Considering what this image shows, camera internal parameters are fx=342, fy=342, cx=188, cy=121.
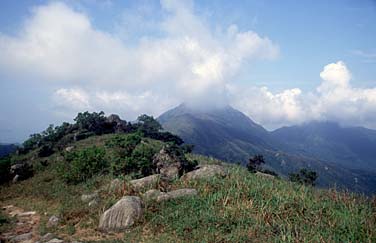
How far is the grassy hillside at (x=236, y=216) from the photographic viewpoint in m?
10.3

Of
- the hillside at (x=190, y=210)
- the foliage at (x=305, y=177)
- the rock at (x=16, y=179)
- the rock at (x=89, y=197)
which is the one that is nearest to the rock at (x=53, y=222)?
the hillside at (x=190, y=210)

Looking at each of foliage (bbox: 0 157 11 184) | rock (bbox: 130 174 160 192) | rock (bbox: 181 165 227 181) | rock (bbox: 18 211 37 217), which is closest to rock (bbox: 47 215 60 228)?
rock (bbox: 18 211 37 217)

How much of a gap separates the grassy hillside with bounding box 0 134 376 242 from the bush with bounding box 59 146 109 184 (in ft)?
16.8

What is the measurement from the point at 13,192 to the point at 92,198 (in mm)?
10148

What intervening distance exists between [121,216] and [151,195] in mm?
2112

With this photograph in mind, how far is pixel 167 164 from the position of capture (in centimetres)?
2070

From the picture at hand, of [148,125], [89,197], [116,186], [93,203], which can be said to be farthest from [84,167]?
[148,125]

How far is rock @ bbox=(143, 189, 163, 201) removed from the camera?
14328 millimetres

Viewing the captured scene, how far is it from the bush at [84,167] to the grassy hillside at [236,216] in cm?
511

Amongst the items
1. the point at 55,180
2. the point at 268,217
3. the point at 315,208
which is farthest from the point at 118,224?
the point at 55,180

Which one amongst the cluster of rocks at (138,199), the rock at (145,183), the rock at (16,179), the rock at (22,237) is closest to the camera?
the rock at (22,237)

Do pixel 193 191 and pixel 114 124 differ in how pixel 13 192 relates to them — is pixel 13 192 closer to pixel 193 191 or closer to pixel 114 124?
pixel 193 191

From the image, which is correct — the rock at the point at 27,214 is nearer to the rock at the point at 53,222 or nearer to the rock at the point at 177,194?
the rock at the point at 53,222

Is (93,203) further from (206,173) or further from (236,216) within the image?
(236,216)
